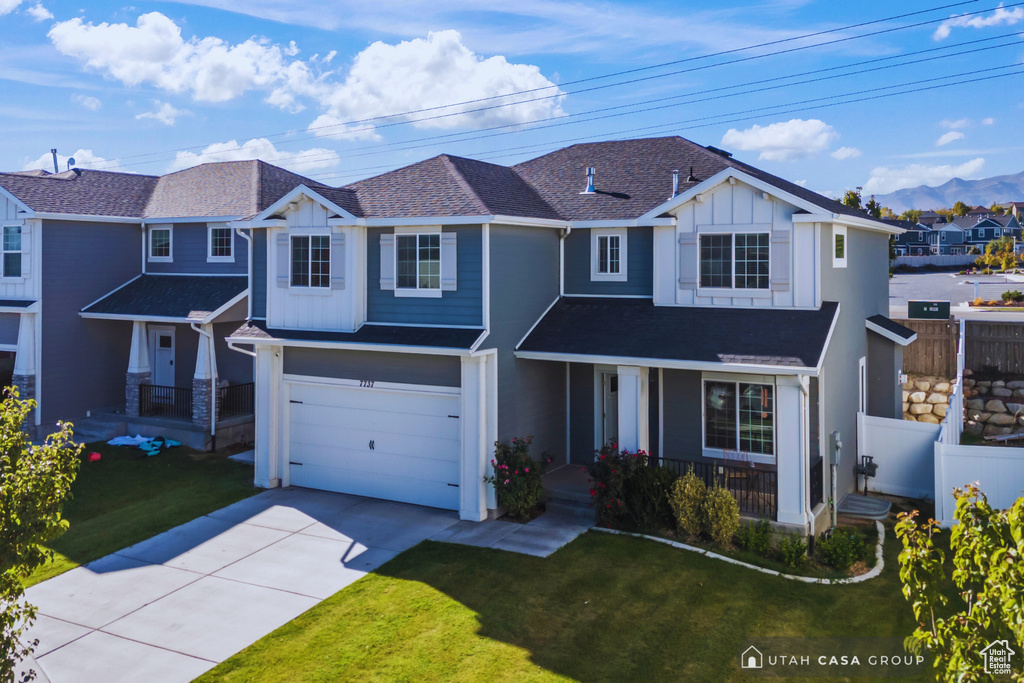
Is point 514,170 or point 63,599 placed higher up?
point 514,170

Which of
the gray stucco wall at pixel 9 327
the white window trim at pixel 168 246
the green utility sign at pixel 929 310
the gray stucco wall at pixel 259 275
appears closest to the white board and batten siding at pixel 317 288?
the gray stucco wall at pixel 259 275

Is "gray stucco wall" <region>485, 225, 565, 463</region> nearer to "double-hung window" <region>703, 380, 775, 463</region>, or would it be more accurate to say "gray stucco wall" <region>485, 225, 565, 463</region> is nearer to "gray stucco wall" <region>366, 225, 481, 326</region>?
"gray stucco wall" <region>366, 225, 481, 326</region>

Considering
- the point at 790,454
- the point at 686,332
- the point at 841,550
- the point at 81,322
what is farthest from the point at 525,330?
the point at 81,322

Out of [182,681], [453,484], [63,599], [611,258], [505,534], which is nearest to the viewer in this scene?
[182,681]

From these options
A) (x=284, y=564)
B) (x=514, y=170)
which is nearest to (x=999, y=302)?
(x=514, y=170)

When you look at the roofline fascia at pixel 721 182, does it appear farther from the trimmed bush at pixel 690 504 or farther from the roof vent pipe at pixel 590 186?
the trimmed bush at pixel 690 504

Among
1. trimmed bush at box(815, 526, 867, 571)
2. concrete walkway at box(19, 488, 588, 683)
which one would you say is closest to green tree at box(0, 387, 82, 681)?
concrete walkway at box(19, 488, 588, 683)

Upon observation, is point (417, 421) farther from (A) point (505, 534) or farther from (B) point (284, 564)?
(B) point (284, 564)
